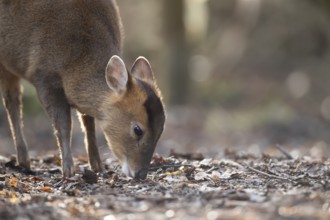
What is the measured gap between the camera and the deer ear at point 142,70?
9344mm

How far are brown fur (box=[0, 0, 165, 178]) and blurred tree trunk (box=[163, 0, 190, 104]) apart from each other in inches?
476

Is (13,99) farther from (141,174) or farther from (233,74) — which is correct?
(233,74)

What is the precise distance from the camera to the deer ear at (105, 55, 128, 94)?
29.1 feet

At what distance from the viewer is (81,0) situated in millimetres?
9547

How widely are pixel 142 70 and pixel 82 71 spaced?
2.41ft

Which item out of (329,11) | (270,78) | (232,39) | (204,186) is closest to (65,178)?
(204,186)

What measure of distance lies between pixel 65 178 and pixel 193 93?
15.9 meters

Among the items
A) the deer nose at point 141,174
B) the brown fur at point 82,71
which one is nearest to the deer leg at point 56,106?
the brown fur at point 82,71

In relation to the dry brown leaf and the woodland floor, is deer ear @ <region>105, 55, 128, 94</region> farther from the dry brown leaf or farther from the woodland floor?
the dry brown leaf

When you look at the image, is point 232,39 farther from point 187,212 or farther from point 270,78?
point 187,212

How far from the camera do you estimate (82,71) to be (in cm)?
927

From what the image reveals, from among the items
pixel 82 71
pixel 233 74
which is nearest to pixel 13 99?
pixel 82 71

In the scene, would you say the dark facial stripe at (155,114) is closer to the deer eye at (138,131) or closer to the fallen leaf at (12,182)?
the deer eye at (138,131)

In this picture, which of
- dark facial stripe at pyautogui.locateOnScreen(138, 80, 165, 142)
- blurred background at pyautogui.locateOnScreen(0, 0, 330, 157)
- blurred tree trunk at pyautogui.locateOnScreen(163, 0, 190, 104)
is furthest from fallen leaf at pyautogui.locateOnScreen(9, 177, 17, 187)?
blurred tree trunk at pyautogui.locateOnScreen(163, 0, 190, 104)
